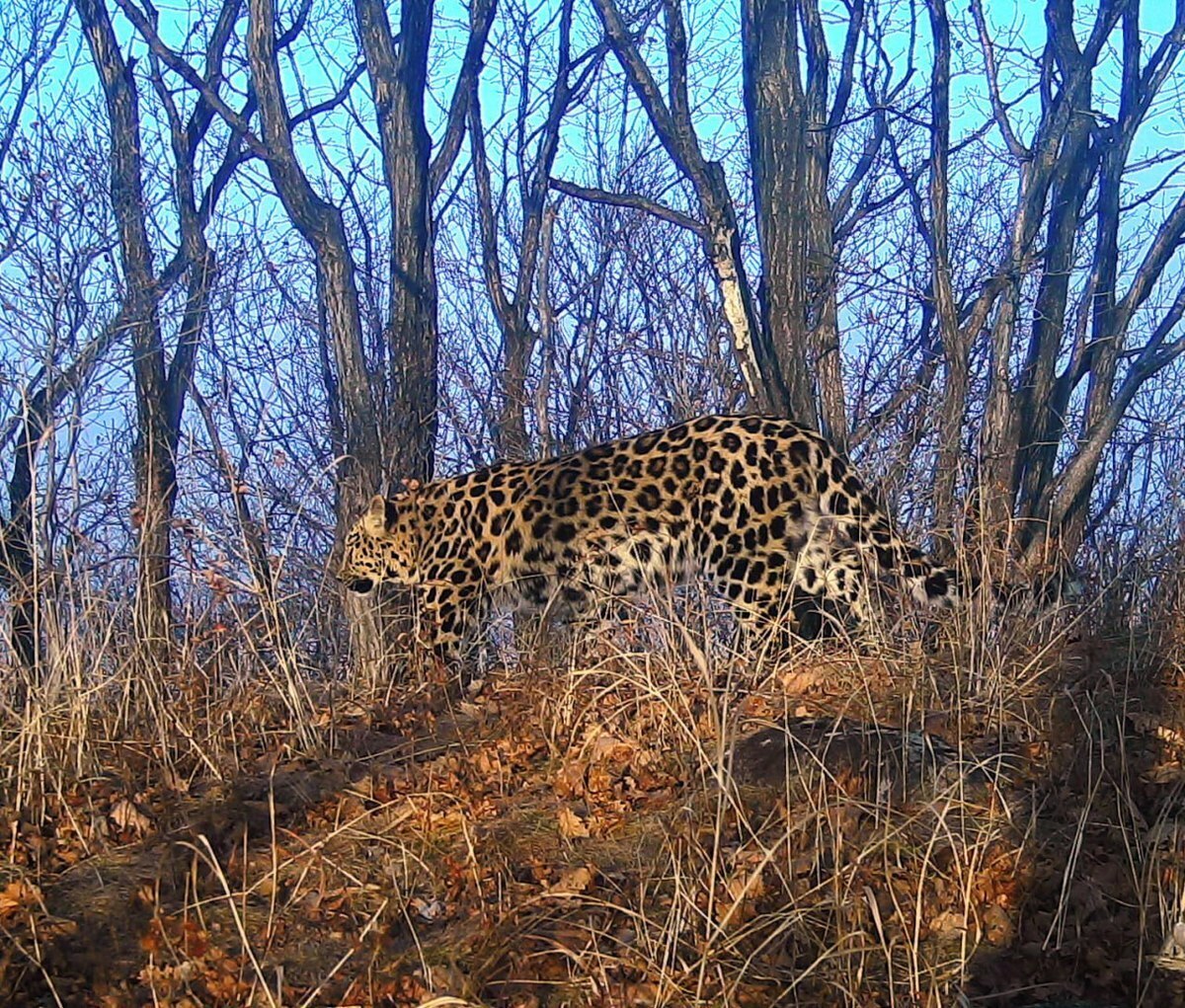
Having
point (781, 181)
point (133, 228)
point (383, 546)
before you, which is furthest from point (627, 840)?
point (133, 228)

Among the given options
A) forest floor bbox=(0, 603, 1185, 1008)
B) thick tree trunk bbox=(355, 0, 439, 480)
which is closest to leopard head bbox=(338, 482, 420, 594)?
thick tree trunk bbox=(355, 0, 439, 480)

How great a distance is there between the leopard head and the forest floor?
2602 millimetres

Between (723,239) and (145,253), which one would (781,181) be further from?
(145,253)

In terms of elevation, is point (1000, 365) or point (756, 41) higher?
point (756, 41)

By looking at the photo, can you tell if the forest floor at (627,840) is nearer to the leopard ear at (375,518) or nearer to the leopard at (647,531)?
the leopard at (647,531)

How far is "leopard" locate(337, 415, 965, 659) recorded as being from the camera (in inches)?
287

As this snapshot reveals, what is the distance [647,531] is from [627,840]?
3563 mm

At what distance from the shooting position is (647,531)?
303 inches

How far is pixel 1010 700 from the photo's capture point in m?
4.99

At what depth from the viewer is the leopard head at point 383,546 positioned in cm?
838

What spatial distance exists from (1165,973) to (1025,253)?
8.28 m

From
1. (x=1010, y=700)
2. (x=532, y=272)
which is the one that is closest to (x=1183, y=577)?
(x=1010, y=700)

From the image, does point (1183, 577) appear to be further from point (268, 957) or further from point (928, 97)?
point (928, 97)

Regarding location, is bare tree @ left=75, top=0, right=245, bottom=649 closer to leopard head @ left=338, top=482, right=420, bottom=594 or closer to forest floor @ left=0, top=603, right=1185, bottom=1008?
leopard head @ left=338, top=482, right=420, bottom=594
